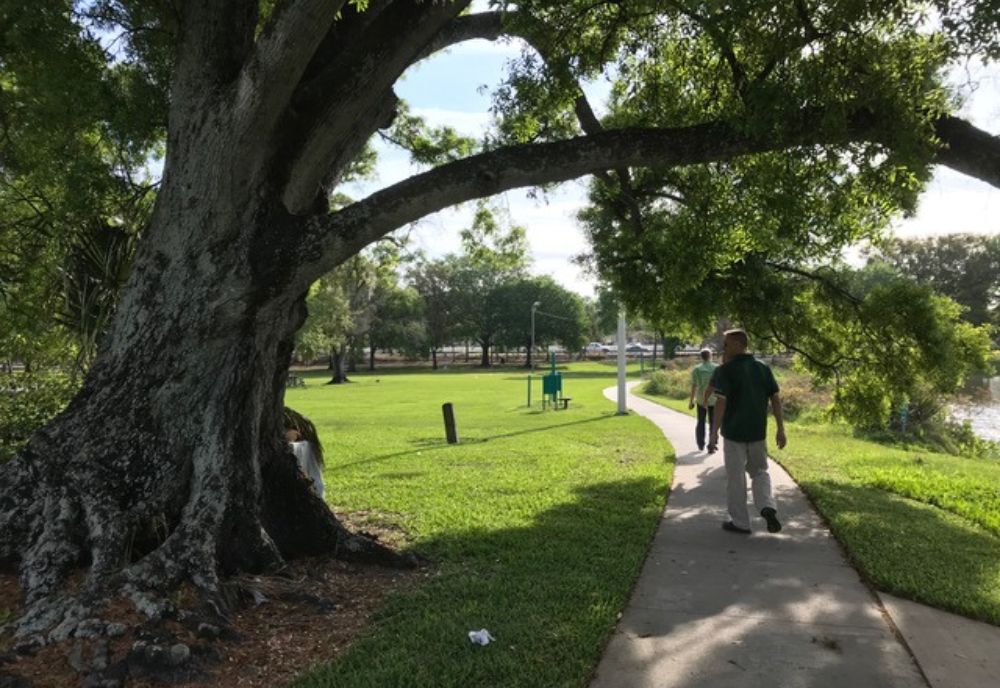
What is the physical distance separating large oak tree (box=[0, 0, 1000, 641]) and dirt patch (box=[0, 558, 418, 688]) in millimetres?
260

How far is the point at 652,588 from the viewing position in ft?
16.2

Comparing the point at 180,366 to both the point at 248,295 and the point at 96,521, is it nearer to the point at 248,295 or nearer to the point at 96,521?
the point at 248,295

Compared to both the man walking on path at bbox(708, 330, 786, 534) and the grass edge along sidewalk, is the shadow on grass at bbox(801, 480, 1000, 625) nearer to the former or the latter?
the grass edge along sidewalk

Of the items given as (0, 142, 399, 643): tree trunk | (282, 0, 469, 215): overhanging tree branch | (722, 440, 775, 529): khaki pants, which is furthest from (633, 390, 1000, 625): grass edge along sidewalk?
(282, 0, 469, 215): overhanging tree branch

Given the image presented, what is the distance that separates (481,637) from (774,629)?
1756mm

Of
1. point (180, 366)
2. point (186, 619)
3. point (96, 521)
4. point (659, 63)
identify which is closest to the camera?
point (186, 619)

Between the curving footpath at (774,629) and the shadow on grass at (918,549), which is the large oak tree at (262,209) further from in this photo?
the shadow on grass at (918,549)

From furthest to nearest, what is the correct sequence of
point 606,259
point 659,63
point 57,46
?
point 606,259 → point 659,63 → point 57,46

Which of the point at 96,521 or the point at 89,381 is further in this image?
the point at 89,381

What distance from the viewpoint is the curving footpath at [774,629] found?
3568 millimetres

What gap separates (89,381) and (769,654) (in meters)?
4.62

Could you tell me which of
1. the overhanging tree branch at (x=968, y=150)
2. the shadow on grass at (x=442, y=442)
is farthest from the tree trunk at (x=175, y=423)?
the shadow on grass at (x=442, y=442)

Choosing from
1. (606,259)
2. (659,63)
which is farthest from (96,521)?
(606,259)

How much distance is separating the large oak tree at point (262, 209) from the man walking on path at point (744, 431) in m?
1.97
